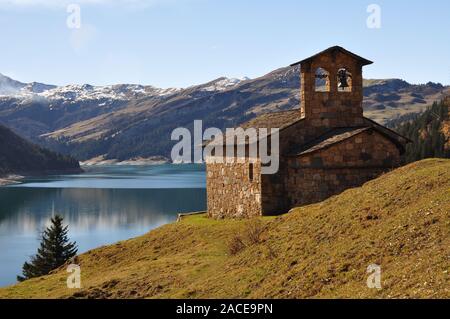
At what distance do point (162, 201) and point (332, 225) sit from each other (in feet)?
329

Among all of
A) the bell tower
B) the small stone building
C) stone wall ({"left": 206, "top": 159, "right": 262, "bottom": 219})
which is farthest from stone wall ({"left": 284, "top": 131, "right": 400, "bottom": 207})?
the bell tower

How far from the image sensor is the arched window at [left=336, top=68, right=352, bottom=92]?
34.3 meters

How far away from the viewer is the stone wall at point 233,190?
33.4 m

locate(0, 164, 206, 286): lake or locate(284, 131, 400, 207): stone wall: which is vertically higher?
locate(284, 131, 400, 207): stone wall

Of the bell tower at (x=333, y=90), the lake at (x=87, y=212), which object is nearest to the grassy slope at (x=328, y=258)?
the bell tower at (x=333, y=90)

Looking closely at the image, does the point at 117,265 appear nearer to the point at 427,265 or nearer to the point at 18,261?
the point at 427,265

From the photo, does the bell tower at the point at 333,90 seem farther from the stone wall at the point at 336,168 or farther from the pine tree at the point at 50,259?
the pine tree at the point at 50,259

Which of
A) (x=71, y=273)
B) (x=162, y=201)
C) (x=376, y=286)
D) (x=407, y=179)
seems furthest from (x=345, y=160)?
(x=162, y=201)

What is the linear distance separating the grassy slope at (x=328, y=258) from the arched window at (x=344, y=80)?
932 centimetres

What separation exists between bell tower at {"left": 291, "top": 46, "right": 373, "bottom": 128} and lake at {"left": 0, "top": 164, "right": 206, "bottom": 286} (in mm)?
38180

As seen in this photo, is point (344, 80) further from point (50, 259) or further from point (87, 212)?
point (87, 212)

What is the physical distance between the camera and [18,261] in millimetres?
66062

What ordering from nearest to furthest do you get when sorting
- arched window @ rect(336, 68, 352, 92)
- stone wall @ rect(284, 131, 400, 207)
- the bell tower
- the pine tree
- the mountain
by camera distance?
stone wall @ rect(284, 131, 400, 207) → the bell tower → arched window @ rect(336, 68, 352, 92) → the pine tree → the mountain

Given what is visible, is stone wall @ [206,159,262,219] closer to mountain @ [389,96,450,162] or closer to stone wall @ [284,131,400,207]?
stone wall @ [284,131,400,207]
